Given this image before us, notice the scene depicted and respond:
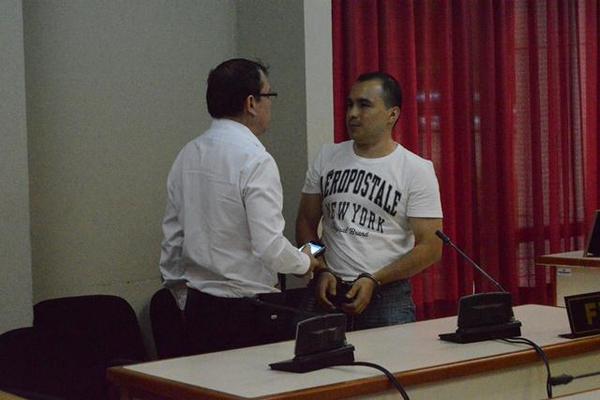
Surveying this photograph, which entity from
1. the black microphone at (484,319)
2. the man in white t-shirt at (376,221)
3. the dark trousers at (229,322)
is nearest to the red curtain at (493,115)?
the man in white t-shirt at (376,221)

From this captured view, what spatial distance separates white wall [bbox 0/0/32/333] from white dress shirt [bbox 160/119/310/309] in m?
0.73

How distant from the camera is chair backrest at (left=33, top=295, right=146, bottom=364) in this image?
132 inches

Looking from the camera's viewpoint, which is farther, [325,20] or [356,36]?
[356,36]

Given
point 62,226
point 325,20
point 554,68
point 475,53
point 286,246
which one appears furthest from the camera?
point 554,68

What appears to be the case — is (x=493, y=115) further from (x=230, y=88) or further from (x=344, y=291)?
(x=230, y=88)

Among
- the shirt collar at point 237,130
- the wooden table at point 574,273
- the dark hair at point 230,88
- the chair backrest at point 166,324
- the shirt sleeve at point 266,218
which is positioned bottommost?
the chair backrest at point 166,324

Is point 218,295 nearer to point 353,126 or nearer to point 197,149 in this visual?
A: point 197,149

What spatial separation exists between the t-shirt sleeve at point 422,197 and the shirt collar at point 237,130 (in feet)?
2.05

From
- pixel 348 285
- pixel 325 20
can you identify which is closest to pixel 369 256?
pixel 348 285

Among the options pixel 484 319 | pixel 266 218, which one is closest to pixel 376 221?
pixel 266 218

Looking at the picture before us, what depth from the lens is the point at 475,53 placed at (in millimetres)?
4723

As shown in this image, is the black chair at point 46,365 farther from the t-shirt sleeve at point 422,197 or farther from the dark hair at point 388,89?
the dark hair at point 388,89

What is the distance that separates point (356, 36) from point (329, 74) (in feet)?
1.18

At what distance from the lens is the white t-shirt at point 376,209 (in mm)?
3037
